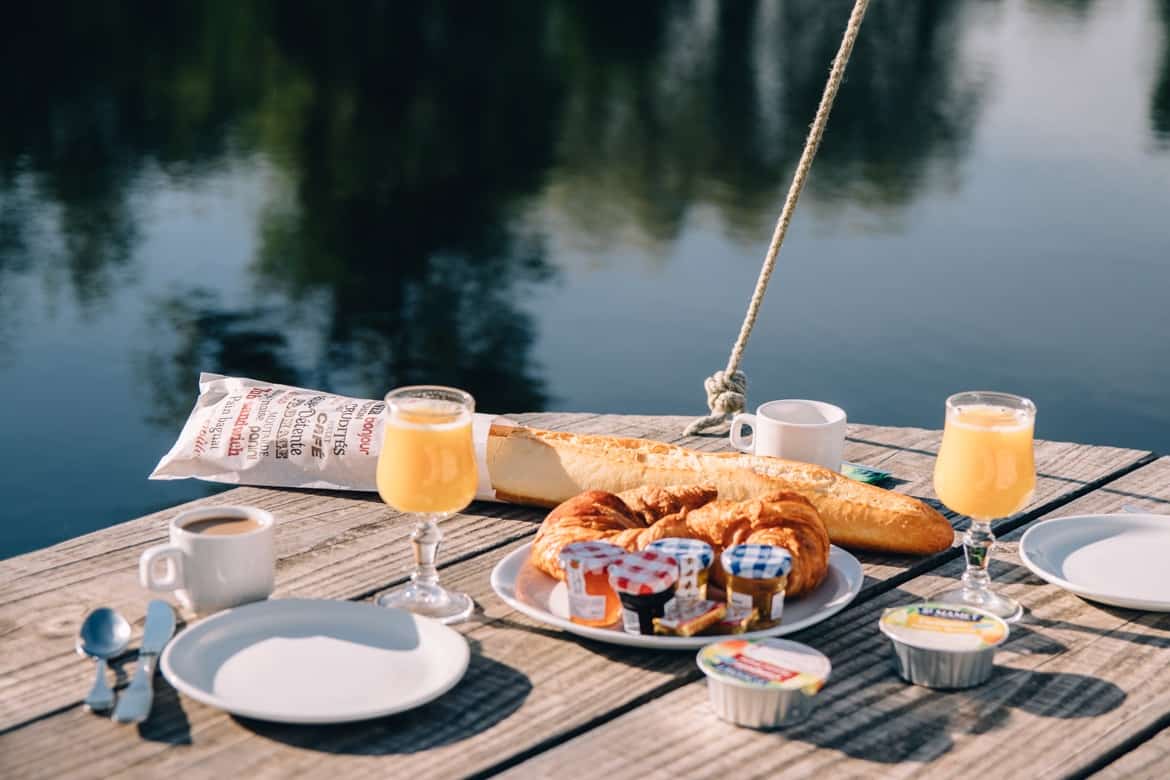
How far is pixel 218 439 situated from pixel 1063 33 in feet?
69.0

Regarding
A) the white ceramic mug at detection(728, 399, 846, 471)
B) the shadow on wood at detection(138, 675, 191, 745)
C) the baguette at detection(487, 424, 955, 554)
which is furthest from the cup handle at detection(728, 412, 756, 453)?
the shadow on wood at detection(138, 675, 191, 745)

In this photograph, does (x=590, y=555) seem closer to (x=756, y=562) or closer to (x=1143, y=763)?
(x=756, y=562)

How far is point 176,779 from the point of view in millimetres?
1588

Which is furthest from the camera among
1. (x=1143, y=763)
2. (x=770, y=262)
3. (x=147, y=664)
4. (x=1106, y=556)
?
(x=770, y=262)

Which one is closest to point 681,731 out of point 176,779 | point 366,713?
point 366,713

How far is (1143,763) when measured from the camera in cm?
168

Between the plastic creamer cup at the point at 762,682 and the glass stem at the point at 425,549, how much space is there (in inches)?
17.7

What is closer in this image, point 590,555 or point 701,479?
point 590,555

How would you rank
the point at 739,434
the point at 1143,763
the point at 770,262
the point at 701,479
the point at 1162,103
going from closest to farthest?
the point at 1143,763, the point at 701,479, the point at 739,434, the point at 770,262, the point at 1162,103

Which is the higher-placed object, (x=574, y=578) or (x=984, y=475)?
(x=984, y=475)

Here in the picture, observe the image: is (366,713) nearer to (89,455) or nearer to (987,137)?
(89,455)

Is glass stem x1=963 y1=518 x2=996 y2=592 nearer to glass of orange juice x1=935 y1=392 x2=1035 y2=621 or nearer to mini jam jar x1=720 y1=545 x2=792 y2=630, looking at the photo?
glass of orange juice x1=935 y1=392 x2=1035 y2=621

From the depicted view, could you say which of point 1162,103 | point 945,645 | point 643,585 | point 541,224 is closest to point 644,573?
point 643,585

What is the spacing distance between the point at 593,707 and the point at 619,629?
0.16m
